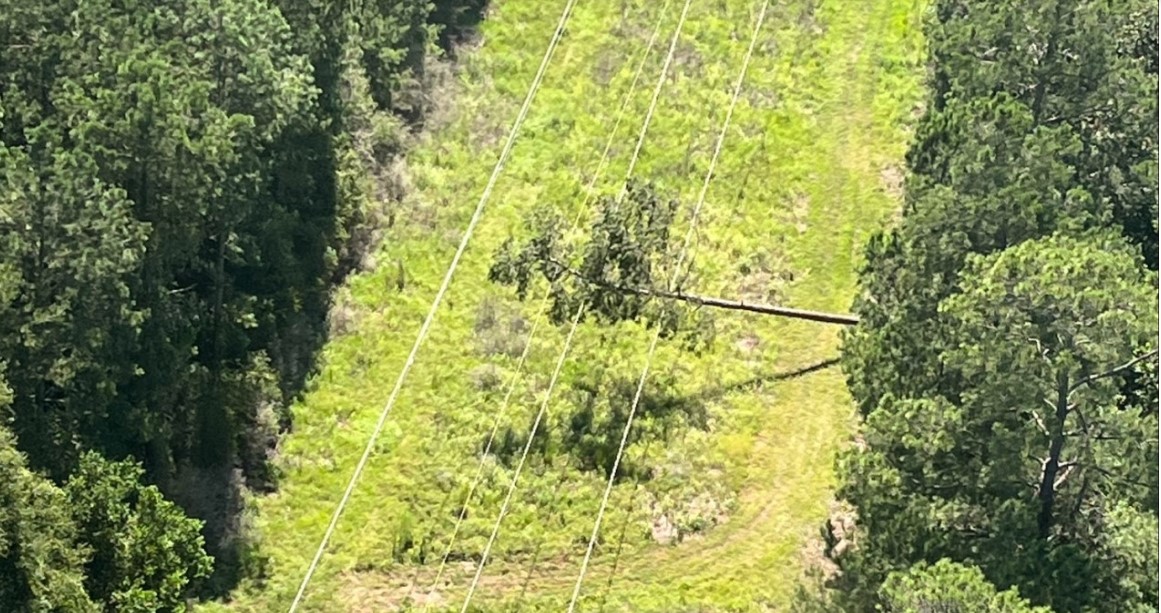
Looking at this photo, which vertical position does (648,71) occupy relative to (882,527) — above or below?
above

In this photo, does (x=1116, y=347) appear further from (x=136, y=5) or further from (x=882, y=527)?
(x=136, y=5)

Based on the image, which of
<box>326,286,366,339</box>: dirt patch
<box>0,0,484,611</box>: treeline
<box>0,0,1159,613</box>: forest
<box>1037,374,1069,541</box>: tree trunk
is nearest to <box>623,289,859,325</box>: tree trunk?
<box>0,0,1159,613</box>: forest

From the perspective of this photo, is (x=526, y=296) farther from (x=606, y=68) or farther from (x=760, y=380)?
(x=606, y=68)

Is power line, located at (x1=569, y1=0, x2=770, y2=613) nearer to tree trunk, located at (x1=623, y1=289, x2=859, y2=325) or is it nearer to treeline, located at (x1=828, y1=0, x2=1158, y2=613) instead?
tree trunk, located at (x1=623, y1=289, x2=859, y2=325)

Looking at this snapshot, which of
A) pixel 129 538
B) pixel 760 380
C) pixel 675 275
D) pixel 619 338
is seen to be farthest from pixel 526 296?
pixel 129 538

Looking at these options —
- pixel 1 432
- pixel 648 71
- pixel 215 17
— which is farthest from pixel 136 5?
pixel 648 71

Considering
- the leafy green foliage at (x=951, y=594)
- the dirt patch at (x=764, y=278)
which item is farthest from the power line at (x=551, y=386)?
the leafy green foliage at (x=951, y=594)
